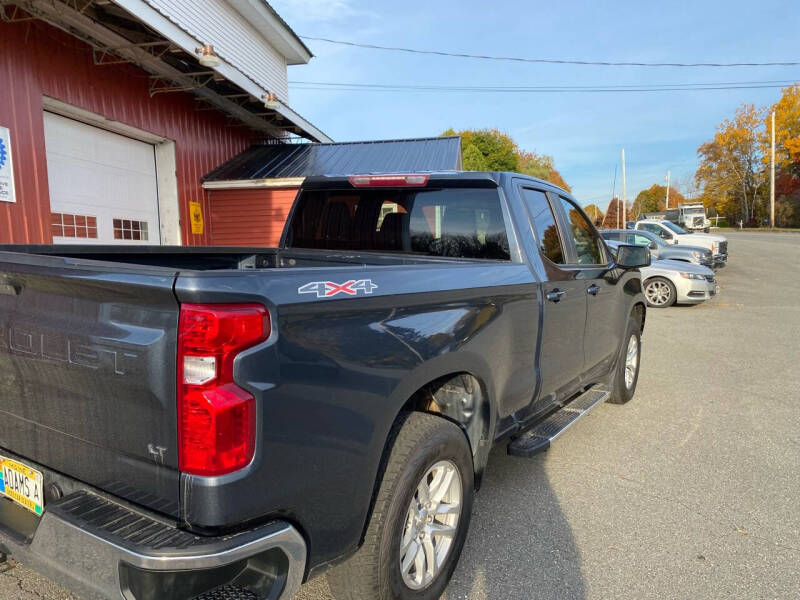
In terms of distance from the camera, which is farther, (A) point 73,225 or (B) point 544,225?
(A) point 73,225

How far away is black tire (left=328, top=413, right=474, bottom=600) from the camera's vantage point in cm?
198

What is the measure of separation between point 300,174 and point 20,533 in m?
10.3

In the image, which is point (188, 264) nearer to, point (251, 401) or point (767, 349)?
point (251, 401)

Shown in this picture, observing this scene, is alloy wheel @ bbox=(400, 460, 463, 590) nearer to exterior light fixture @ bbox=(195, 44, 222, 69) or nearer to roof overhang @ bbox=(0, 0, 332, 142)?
roof overhang @ bbox=(0, 0, 332, 142)

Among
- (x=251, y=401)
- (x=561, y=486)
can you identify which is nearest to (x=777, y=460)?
(x=561, y=486)

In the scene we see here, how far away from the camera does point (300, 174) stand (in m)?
11.4

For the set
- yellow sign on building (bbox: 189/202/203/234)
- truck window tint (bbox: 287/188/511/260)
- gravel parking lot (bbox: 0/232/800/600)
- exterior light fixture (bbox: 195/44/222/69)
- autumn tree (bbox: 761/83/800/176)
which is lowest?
gravel parking lot (bbox: 0/232/800/600)

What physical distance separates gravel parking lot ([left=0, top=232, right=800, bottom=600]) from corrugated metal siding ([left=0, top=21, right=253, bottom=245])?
5616 mm

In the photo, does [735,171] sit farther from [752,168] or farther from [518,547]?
[518,547]

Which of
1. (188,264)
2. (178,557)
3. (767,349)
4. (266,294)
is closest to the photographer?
(178,557)

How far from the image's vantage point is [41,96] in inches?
273

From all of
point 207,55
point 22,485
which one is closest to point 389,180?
point 22,485

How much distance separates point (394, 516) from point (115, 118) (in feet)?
27.4

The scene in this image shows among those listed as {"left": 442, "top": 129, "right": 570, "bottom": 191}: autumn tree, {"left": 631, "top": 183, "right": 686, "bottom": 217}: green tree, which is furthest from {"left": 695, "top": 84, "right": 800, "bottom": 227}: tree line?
{"left": 631, "top": 183, "right": 686, "bottom": 217}: green tree
